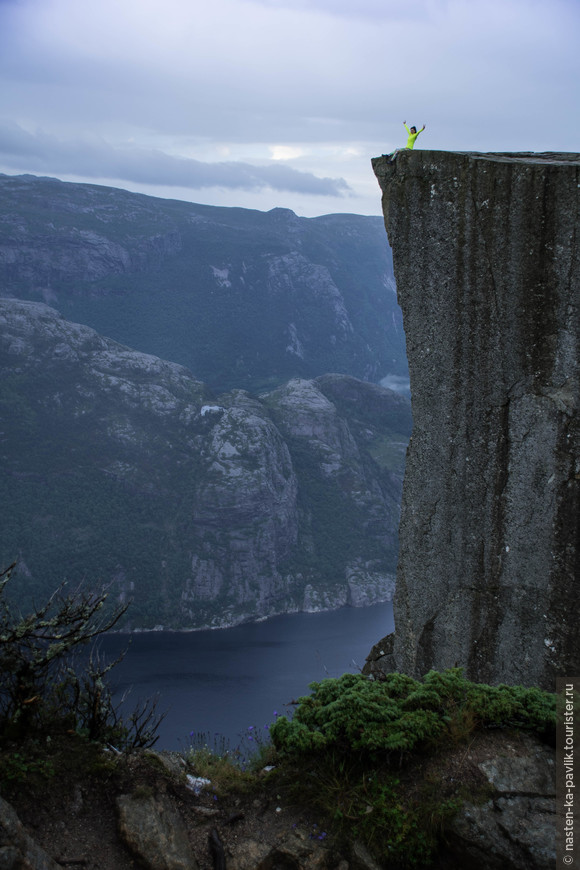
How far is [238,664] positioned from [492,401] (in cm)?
9365

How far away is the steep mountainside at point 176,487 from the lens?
A: 121438 mm

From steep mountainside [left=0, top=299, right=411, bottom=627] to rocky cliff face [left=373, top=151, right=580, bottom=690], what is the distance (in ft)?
348

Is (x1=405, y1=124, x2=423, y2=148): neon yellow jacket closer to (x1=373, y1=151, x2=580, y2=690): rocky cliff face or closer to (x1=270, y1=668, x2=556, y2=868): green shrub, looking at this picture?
(x1=373, y1=151, x2=580, y2=690): rocky cliff face

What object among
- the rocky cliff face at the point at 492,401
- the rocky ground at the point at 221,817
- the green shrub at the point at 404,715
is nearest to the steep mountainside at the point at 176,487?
the rocky cliff face at the point at 492,401

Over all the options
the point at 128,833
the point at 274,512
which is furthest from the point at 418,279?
the point at 274,512

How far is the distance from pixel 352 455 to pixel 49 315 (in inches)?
2779

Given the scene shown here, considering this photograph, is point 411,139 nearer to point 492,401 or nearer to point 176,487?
point 492,401

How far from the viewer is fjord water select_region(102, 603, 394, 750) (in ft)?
250

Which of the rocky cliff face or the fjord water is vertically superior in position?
the rocky cliff face

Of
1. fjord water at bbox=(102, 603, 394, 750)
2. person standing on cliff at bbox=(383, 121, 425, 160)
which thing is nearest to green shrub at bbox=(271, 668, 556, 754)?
person standing on cliff at bbox=(383, 121, 425, 160)

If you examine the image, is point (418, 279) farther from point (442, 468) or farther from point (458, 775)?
point (458, 775)

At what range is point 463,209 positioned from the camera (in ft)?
26.5

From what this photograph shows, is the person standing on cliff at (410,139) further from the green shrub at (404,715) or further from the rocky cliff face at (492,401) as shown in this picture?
the green shrub at (404,715)

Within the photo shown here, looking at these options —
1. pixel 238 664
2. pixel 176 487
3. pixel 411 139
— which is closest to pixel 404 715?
pixel 411 139
